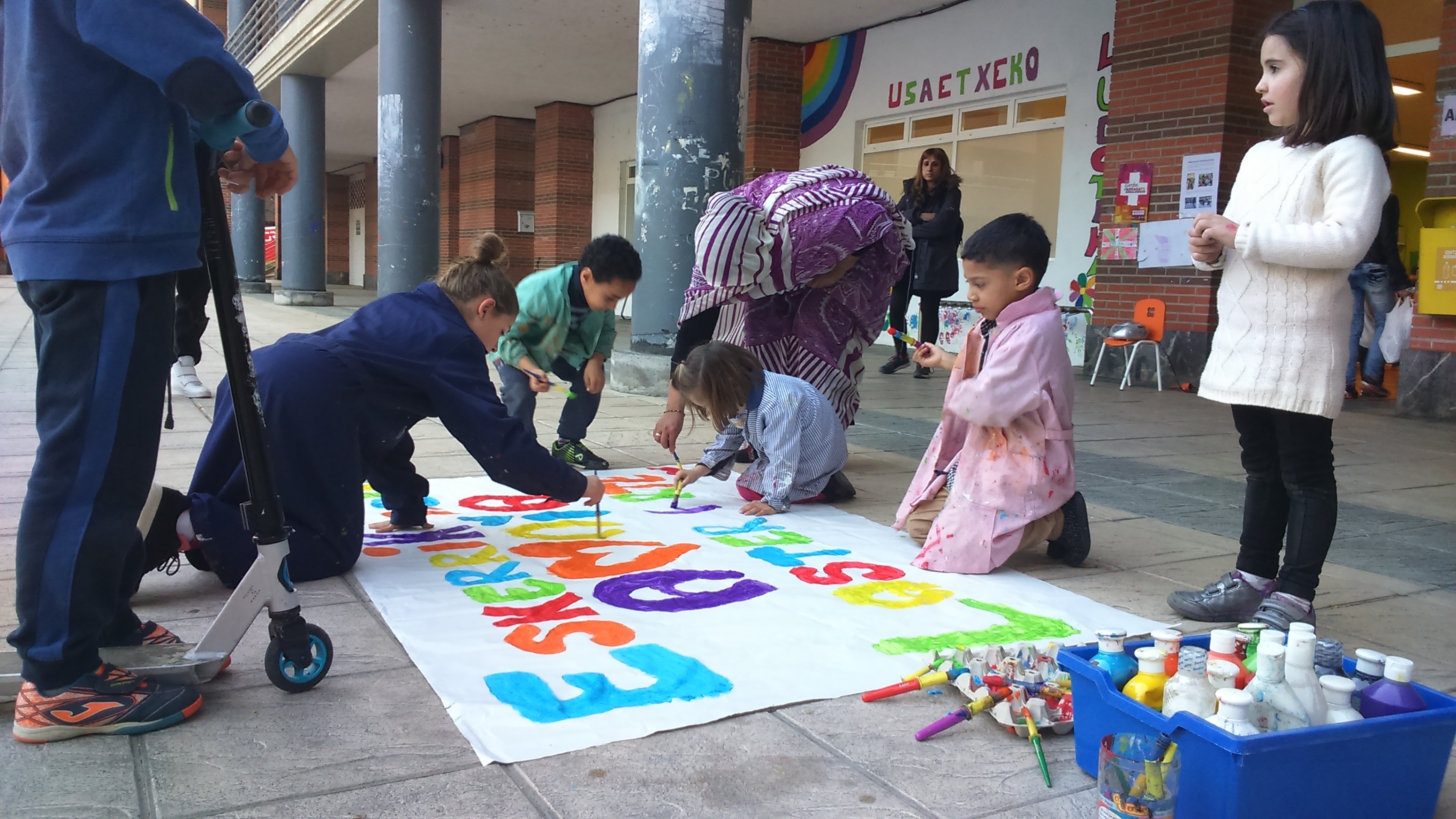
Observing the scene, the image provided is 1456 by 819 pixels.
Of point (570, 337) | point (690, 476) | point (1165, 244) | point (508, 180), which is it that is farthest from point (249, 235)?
point (690, 476)

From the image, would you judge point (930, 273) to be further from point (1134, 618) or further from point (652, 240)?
point (1134, 618)

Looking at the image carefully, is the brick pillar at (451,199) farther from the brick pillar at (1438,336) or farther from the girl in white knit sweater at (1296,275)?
the girl in white knit sweater at (1296,275)

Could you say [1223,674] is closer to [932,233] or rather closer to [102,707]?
[102,707]

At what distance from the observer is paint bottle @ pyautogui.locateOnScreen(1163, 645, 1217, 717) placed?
1.51 metres

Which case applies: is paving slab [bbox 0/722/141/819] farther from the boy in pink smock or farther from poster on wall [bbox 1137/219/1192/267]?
poster on wall [bbox 1137/219/1192/267]

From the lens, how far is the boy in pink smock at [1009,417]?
2838mm

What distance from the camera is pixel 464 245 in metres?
21.0

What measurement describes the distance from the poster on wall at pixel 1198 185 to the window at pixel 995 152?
4.92 ft

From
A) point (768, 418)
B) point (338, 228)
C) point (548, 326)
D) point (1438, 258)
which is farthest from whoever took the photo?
point (338, 228)

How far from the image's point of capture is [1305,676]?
1.52 m

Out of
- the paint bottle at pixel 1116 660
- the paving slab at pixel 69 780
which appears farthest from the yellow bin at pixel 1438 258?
the paving slab at pixel 69 780

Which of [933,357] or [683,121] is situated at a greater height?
[683,121]

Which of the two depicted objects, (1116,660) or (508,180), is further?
(508,180)

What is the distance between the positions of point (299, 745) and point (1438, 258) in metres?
7.04
